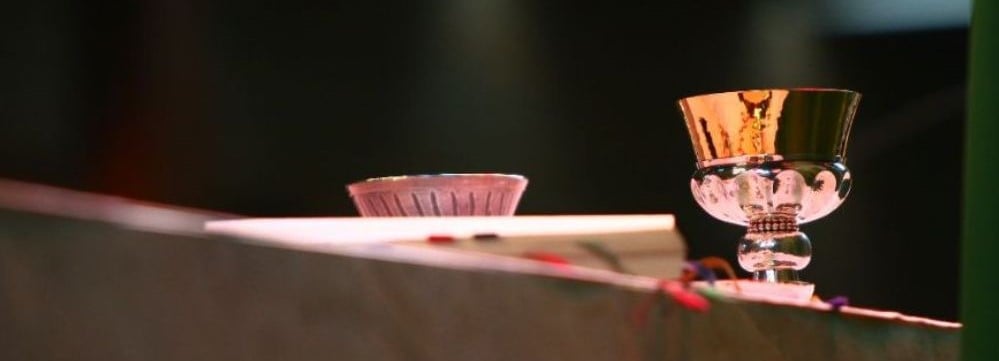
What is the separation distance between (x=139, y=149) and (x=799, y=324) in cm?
209

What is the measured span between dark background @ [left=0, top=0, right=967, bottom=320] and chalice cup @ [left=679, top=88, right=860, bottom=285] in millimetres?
1584

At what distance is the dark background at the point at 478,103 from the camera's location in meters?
2.49

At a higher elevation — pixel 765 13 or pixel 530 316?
pixel 765 13

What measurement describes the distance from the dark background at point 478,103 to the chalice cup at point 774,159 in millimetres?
1584

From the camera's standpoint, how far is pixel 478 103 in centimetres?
286

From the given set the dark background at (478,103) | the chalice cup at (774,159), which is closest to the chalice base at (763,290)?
the chalice cup at (774,159)

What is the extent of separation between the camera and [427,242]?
43 centimetres

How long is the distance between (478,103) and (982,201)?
7.33ft

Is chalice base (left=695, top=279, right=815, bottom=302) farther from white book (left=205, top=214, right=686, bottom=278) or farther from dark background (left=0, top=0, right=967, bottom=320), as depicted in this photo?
dark background (left=0, top=0, right=967, bottom=320)

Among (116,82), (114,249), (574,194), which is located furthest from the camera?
(574,194)

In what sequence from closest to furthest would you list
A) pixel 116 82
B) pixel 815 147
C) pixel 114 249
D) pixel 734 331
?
1. pixel 114 249
2. pixel 734 331
3. pixel 815 147
4. pixel 116 82

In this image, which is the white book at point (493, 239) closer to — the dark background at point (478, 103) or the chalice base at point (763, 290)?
the chalice base at point (763, 290)

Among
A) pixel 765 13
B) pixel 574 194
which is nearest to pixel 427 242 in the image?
pixel 574 194

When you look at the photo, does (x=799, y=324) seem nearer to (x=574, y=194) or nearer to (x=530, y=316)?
(x=530, y=316)
